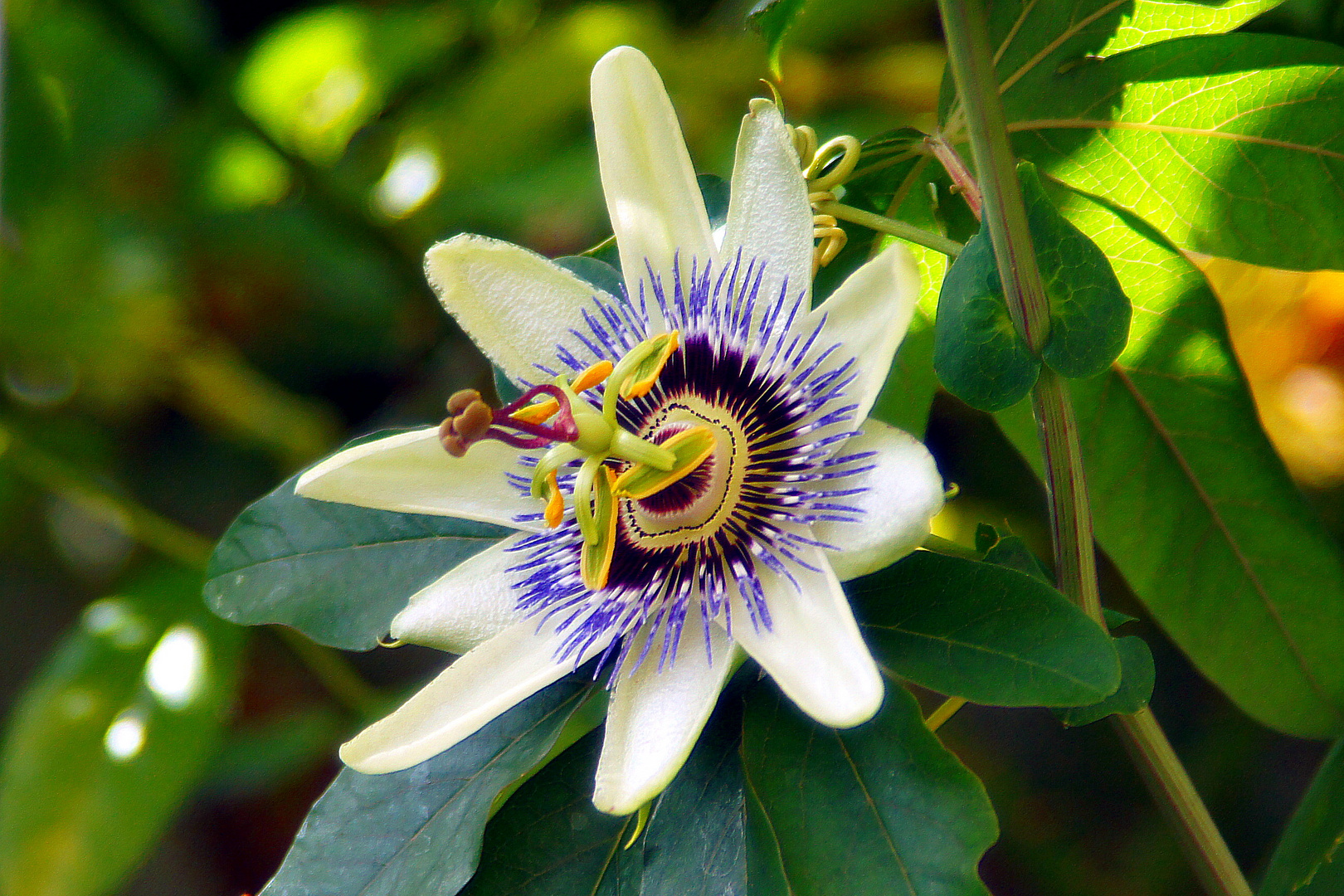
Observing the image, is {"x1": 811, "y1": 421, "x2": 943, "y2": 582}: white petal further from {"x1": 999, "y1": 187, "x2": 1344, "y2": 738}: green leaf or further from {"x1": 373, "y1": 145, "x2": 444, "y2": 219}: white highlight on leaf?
{"x1": 373, "y1": 145, "x2": 444, "y2": 219}: white highlight on leaf

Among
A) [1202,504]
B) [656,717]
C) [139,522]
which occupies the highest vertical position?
[656,717]

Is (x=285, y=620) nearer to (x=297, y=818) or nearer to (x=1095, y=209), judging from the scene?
(x=1095, y=209)

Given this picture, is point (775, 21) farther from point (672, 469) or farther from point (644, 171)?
point (672, 469)

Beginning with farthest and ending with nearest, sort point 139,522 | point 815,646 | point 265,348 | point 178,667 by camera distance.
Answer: point 265,348 → point 139,522 → point 178,667 → point 815,646

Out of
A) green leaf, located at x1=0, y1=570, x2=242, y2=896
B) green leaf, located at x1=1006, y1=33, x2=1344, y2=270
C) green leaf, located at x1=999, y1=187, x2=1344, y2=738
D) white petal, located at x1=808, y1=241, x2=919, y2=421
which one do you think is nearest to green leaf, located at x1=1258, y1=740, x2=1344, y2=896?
green leaf, located at x1=999, y1=187, x2=1344, y2=738

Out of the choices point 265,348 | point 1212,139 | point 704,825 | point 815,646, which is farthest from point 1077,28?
point 265,348
